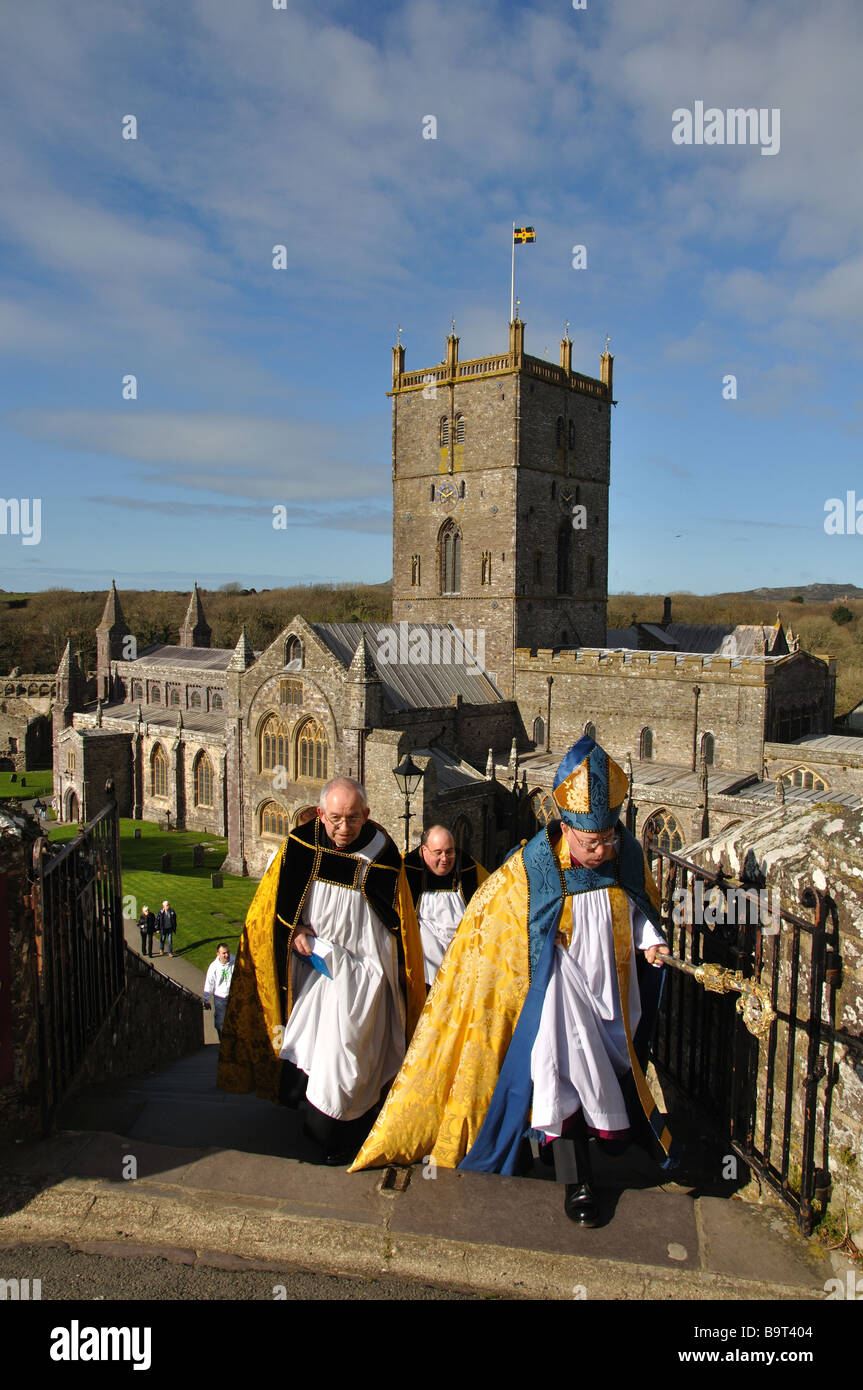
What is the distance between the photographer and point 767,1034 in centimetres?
420

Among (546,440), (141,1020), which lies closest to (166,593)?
(546,440)

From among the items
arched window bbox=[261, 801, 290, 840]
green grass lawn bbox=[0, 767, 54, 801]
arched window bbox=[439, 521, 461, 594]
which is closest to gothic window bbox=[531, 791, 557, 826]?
arched window bbox=[261, 801, 290, 840]

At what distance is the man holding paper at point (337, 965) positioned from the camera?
5.34 metres

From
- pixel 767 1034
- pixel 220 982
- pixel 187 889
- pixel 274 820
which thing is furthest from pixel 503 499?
pixel 767 1034

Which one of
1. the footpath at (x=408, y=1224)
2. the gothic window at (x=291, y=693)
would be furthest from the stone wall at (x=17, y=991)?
the gothic window at (x=291, y=693)

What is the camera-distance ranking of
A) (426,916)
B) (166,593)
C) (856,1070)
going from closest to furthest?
1. (856,1070)
2. (426,916)
3. (166,593)

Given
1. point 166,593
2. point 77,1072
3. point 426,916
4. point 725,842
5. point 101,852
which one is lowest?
point 77,1072

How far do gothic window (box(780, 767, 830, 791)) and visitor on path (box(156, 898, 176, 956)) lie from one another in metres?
17.5

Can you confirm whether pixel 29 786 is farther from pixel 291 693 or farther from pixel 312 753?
pixel 312 753

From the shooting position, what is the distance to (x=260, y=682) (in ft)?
90.2

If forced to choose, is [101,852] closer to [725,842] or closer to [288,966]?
[288,966]

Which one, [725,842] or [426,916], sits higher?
[725,842]

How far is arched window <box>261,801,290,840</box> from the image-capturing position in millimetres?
27500

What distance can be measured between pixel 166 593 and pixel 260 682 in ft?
301
